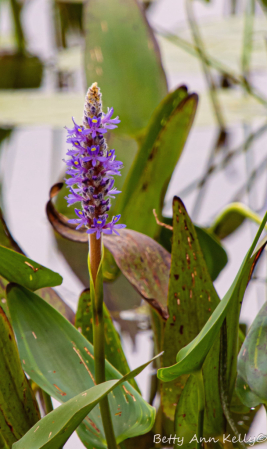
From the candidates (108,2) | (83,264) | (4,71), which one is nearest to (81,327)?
(83,264)

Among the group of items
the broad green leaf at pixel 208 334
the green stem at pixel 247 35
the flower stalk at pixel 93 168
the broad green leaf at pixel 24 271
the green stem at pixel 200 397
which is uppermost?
the green stem at pixel 247 35

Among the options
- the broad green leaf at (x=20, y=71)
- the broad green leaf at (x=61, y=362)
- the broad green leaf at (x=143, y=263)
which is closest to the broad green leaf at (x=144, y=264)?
the broad green leaf at (x=143, y=263)

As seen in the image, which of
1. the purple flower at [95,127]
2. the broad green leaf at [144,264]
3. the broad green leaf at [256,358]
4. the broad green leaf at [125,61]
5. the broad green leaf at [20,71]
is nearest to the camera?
the purple flower at [95,127]

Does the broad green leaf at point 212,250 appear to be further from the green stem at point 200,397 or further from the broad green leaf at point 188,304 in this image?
the green stem at point 200,397

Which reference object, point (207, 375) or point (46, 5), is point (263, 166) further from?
point (46, 5)

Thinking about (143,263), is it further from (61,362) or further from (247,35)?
(247,35)

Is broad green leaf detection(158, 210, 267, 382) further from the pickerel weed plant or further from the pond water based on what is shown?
the pond water

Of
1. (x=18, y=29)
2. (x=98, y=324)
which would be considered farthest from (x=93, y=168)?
(x=18, y=29)
